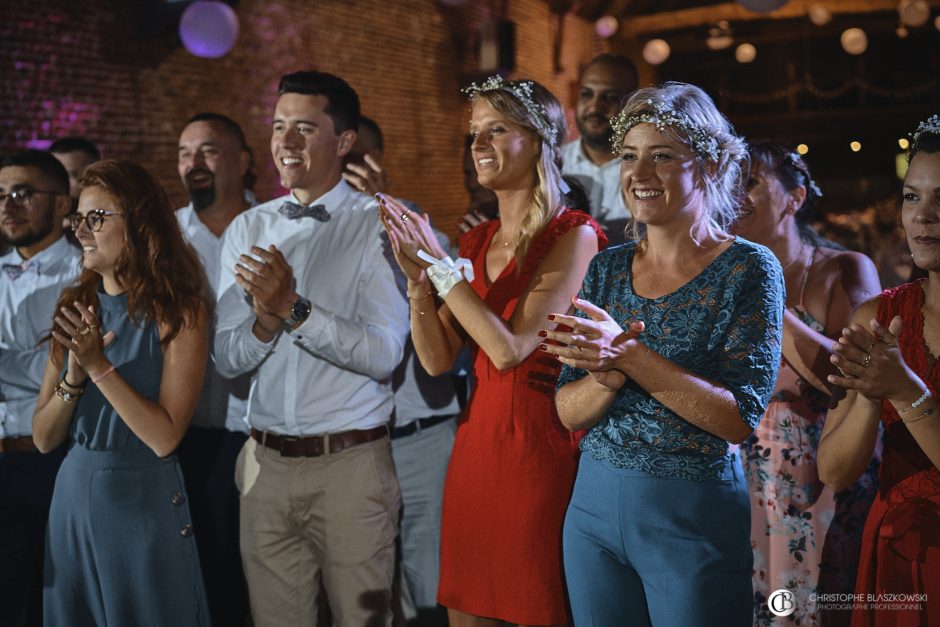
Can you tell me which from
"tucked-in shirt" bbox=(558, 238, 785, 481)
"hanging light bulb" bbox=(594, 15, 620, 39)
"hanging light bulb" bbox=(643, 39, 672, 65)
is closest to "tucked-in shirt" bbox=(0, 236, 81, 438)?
"tucked-in shirt" bbox=(558, 238, 785, 481)

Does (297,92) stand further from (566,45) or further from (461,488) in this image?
(566,45)

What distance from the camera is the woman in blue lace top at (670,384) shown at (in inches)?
69.4

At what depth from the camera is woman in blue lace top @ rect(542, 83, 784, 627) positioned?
1762 millimetres

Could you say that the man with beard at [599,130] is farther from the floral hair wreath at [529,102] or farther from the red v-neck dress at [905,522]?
the red v-neck dress at [905,522]

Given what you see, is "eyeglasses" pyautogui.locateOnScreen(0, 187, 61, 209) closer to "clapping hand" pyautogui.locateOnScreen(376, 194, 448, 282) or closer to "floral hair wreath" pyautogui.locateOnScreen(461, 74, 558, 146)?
"clapping hand" pyautogui.locateOnScreen(376, 194, 448, 282)

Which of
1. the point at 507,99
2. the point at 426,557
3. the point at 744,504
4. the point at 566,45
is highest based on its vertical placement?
the point at 566,45

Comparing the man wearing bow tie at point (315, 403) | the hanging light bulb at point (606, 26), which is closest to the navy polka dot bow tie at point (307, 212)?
the man wearing bow tie at point (315, 403)

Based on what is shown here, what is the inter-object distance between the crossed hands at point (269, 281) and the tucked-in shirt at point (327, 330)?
8 cm

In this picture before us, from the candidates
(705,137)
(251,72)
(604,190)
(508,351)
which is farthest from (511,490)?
(251,72)

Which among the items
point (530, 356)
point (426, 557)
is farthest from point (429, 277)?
point (426, 557)

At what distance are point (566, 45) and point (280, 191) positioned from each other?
785cm

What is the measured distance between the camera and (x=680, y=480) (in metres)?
1.82

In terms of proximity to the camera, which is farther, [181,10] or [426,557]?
[181,10]

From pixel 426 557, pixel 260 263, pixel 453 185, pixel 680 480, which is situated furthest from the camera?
pixel 453 185
